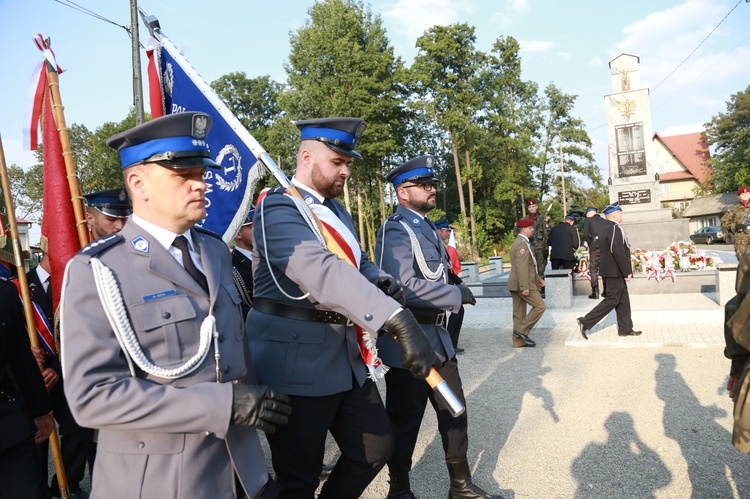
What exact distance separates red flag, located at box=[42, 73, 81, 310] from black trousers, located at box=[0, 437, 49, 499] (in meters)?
0.93

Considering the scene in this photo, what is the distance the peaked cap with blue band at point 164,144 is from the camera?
6.29 feet

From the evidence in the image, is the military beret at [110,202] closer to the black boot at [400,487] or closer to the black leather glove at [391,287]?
the black leather glove at [391,287]

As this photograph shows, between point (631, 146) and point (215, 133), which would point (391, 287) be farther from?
point (631, 146)

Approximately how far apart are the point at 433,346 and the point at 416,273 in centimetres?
52

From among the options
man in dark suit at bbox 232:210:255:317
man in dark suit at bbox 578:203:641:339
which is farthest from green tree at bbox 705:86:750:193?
man in dark suit at bbox 232:210:255:317

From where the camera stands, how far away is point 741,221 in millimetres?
11969

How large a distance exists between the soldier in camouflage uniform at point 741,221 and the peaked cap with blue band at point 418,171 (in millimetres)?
9831

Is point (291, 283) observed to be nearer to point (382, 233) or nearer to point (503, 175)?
point (382, 233)

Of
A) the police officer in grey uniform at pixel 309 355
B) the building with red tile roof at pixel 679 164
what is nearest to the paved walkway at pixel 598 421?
the police officer in grey uniform at pixel 309 355

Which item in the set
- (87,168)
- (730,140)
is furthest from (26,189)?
(730,140)

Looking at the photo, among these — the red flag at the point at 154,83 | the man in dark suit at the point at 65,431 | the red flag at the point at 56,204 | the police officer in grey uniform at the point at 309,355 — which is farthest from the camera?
the man in dark suit at the point at 65,431

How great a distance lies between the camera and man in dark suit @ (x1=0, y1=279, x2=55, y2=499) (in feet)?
8.98

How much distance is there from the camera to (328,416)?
2689 mm

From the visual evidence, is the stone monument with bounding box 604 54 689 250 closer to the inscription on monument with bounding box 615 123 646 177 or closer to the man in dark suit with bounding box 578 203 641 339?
the inscription on monument with bounding box 615 123 646 177
